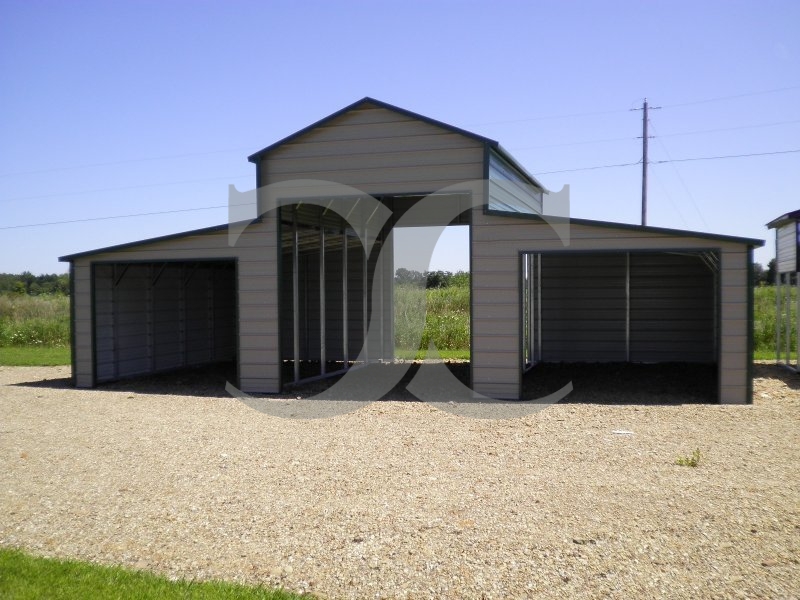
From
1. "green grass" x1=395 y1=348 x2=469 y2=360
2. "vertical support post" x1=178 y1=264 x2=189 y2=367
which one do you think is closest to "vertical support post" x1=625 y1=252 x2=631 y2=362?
"green grass" x1=395 y1=348 x2=469 y2=360

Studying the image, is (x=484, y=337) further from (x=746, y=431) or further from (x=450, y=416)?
(x=746, y=431)

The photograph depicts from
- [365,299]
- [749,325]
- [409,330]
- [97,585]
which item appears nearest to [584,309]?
[365,299]

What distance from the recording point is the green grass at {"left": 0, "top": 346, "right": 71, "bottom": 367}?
55.8 feet

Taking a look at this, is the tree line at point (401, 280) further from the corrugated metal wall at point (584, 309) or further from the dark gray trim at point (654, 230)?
the dark gray trim at point (654, 230)

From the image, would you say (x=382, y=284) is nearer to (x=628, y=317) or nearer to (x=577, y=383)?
(x=628, y=317)

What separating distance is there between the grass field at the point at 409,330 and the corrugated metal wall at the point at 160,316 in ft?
10.3

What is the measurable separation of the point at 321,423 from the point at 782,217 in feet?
31.5

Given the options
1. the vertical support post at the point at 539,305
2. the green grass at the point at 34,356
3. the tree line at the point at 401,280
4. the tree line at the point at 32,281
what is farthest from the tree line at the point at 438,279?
the tree line at the point at 32,281

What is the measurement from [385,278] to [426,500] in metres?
11.1

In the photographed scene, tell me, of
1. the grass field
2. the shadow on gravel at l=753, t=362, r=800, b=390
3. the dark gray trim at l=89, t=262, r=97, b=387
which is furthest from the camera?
the grass field

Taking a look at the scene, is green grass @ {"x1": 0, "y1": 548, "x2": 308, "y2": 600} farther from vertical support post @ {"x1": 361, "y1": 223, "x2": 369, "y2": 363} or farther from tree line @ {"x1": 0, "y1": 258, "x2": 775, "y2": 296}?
tree line @ {"x1": 0, "y1": 258, "x2": 775, "y2": 296}

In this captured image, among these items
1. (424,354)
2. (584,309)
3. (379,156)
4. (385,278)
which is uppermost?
(379,156)

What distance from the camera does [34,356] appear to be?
18.6 meters

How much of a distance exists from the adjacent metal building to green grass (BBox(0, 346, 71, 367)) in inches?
138
